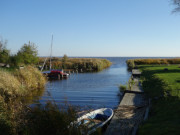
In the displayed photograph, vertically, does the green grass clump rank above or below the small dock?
above

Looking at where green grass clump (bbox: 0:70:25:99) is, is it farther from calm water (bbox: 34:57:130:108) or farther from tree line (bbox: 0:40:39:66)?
tree line (bbox: 0:40:39:66)

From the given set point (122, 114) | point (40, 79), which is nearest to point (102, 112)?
point (122, 114)

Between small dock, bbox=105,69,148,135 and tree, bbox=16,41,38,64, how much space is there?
82.4 feet

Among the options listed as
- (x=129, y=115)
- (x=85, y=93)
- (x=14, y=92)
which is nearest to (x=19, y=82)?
(x=14, y=92)

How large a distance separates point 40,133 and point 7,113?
4.91 feet

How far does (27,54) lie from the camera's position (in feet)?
114

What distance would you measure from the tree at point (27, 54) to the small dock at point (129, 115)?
2511 centimetres

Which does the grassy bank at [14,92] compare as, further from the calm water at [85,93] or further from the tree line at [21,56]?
the tree line at [21,56]

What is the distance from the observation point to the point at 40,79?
19922mm

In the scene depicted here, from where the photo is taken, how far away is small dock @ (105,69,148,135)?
22.1ft

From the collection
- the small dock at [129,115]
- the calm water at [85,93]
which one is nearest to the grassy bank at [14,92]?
the calm water at [85,93]

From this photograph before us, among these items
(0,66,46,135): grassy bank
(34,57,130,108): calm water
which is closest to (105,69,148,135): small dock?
(34,57,130,108): calm water

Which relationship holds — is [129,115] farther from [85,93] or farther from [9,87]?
[9,87]

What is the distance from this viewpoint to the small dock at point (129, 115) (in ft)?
22.1
